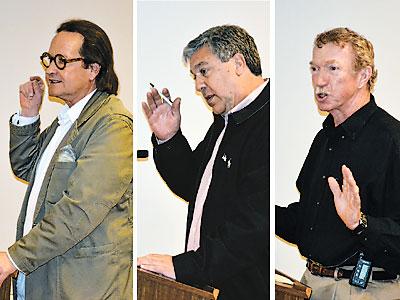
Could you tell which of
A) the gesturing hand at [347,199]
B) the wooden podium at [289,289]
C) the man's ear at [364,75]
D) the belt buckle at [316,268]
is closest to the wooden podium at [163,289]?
the wooden podium at [289,289]

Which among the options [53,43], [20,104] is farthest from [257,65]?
[20,104]

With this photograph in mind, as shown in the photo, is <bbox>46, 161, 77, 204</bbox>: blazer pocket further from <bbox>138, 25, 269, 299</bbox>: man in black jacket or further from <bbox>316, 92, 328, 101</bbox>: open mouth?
<bbox>316, 92, 328, 101</bbox>: open mouth

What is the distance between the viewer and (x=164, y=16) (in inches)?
110

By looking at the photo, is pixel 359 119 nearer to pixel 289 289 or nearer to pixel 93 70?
pixel 289 289

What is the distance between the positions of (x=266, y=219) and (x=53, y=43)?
123 cm

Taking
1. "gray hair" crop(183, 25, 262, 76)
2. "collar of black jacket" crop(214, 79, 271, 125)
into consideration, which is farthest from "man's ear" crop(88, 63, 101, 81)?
"collar of black jacket" crop(214, 79, 271, 125)

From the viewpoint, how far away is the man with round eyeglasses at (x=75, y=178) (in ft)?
8.66

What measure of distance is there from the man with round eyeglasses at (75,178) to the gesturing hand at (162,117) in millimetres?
100

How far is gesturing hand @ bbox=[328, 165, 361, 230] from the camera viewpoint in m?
2.57

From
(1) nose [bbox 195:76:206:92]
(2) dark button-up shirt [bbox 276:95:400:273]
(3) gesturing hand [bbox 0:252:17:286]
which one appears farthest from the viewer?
(1) nose [bbox 195:76:206:92]

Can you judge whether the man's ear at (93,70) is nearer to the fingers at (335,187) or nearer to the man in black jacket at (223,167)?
the man in black jacket at (223,167)

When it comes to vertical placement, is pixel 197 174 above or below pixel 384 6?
below

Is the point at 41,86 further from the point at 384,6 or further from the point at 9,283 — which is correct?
the point at 384,6

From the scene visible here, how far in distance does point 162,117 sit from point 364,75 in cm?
89
